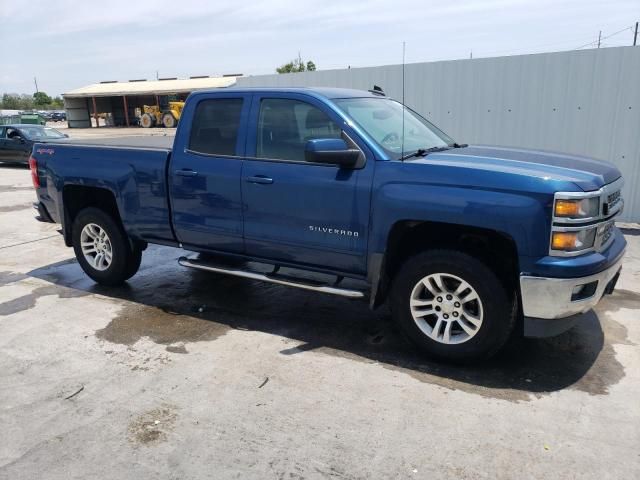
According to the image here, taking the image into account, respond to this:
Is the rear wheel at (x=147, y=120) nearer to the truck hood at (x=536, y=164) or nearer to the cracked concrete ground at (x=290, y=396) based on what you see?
the cracked concrete ground at (x=290, y=396)

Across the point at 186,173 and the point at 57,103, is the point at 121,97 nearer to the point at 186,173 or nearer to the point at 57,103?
the point at 57,103

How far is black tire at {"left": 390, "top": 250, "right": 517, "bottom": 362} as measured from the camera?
3.84 meters

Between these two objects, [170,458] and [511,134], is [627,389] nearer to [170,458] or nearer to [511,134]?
[170,458]

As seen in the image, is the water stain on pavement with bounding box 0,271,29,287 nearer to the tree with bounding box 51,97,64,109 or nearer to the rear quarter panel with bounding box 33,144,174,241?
the rear quarter panel with bounding box 33,144,174,241

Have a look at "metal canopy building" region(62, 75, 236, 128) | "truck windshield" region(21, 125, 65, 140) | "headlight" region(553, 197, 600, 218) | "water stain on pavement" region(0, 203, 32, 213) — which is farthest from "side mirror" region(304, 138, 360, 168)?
"metal canopy building" region(62, 75, 236, 128)

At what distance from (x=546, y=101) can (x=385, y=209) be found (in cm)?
610

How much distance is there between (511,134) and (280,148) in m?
5.92

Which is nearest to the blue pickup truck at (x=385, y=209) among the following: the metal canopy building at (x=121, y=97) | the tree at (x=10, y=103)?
the metal canopy building at (x=121, y=97)

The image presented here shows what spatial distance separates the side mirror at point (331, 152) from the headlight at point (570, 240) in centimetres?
152

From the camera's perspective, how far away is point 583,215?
3.55 metres

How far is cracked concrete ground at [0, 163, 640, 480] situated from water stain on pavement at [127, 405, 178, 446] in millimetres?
12

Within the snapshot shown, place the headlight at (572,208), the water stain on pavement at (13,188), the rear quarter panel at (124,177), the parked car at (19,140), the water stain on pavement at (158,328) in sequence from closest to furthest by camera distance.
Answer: the headlight at (572,208) → the water stain on pavement at (158,328) → the rear quarter panel at (124,177) → the water stain on pavement at (13,188) → the parked car at (19,140)

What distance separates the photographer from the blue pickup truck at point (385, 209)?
3621 millimetres

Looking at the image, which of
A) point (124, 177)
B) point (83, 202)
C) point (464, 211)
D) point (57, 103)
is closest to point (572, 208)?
point (464, 211)
